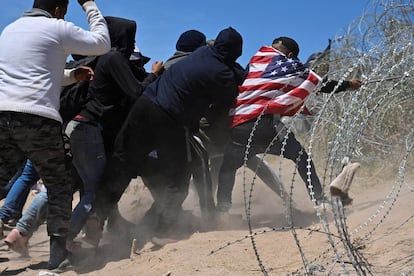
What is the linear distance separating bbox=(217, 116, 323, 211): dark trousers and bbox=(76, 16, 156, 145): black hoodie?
35.2 inches

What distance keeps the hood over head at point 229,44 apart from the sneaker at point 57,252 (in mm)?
1799

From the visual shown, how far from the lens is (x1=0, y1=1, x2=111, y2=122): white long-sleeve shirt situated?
3.20 m

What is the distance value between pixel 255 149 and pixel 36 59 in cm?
211

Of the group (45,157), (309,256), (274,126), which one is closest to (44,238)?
(45,157)

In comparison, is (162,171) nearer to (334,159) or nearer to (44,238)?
(44,238)

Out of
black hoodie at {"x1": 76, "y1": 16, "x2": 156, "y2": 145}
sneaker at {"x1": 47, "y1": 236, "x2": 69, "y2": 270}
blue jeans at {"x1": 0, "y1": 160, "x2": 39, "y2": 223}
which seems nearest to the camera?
sneaker at {"x1": 47, "y1": 236, "x2": 69, "y2": 270}

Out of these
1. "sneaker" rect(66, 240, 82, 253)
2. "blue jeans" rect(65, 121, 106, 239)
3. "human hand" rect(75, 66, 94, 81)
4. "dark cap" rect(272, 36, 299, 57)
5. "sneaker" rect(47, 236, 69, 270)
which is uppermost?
"dark cap" rect(272, 36, 299, 57)

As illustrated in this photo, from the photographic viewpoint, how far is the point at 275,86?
4.29 meters

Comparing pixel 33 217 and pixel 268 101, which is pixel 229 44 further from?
pixel 33 217

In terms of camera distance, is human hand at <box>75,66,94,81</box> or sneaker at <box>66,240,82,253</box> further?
sneaker at <box>66,240,82,253</box>

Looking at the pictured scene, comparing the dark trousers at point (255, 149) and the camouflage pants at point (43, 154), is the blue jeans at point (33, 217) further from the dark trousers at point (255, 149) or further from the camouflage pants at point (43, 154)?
the dark trousers at point (255, 149)

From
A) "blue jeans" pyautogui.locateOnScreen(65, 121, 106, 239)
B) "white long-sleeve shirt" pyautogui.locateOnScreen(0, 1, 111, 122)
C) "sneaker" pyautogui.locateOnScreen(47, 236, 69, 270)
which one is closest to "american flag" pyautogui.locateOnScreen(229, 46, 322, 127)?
"blue jeans" pyautogui.locateOnScreen(65, 121, 106, 239)

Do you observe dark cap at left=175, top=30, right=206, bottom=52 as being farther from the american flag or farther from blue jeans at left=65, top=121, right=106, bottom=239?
blue jeans at left=65, top=121, right=106, bottom=239

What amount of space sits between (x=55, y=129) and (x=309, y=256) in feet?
5.65
